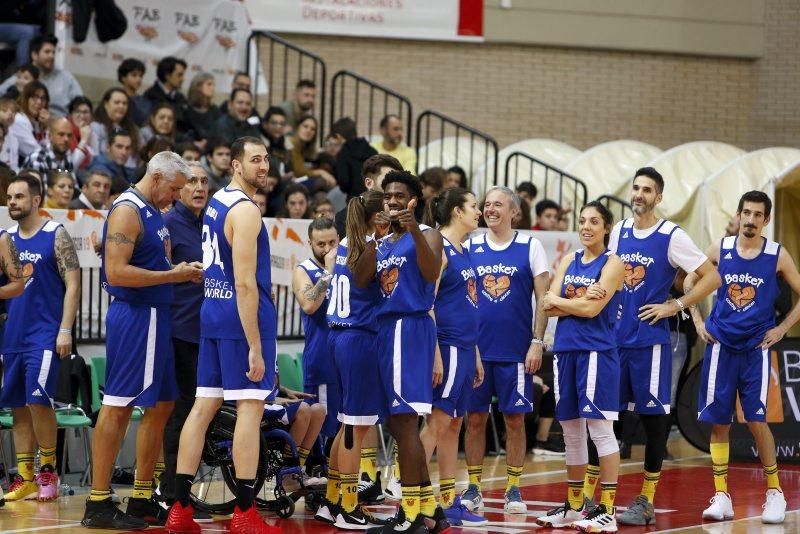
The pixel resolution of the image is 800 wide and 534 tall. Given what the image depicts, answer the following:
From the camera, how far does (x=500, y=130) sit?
68.3ft

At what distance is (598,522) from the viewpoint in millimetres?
Answer: 7930

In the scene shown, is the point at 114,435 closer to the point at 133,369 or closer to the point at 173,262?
the point at 133,369

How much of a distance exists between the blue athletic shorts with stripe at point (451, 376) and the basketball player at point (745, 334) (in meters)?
1.65

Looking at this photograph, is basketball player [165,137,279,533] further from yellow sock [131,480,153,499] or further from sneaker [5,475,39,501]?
sneaker [5,475,39,501]

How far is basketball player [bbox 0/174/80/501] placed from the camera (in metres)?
9.06

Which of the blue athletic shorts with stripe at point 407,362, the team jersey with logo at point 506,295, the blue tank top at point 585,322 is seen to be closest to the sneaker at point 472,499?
the team jersey with logo at point 506,295

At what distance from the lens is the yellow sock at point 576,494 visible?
8.38 m

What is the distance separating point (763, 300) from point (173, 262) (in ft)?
13.0

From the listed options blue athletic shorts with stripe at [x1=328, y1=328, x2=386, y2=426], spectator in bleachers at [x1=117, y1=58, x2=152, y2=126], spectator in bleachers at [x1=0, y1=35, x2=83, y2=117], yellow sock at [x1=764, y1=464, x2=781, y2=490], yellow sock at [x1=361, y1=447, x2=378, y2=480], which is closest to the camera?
blue athletic shorts with stripe at [x1=328, y1=328, x2=386, y2=426]

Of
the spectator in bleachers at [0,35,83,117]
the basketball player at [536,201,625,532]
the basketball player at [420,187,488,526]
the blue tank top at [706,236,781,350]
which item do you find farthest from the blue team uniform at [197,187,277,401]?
the spectator in bleachers at [0,35,83,117]

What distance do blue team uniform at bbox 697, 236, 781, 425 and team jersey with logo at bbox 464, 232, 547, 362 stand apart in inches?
49.1

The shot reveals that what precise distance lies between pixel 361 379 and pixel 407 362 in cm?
40

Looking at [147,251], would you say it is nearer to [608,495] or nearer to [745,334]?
[608,495]

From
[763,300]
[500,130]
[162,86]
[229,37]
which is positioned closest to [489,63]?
[500,130]
